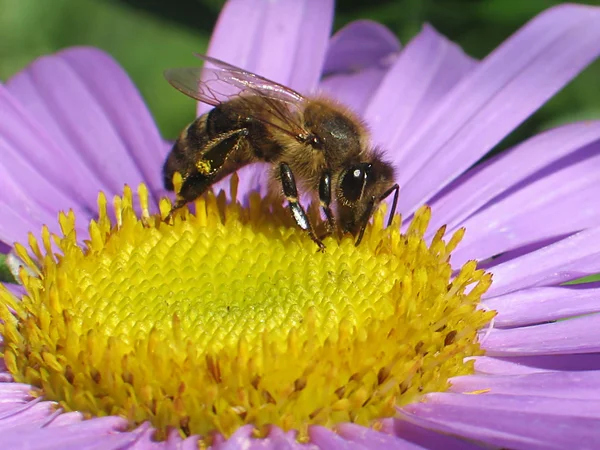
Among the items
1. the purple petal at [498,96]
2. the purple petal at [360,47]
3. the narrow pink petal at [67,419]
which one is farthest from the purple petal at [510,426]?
the purple petal at [360,47]

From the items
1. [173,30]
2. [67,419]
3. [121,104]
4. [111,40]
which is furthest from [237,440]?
[111,40]

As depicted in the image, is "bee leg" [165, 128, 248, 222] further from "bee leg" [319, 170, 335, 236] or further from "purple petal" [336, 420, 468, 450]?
"purple petal" [336, 420, 468, 450]

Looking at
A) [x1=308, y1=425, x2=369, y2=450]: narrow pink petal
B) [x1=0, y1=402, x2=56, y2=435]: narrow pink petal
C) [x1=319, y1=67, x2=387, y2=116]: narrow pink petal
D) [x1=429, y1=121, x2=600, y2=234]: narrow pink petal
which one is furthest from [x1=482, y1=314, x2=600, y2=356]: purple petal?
[x1=319, y1=67, x2=387, y2=116]: narrow pink petal

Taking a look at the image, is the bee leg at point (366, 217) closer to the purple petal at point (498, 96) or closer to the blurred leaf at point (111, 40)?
the purple petal at point (498, 96)

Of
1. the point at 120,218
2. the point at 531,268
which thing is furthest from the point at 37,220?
the point at 531,268

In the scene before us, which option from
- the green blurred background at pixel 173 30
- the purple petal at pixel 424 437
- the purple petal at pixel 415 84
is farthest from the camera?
the green blurred background at pixel 173 30

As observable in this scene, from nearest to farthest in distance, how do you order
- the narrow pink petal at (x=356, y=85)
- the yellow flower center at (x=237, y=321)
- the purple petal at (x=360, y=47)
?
the yellow flower center at (x=237, y=321)
the purple petal at (x=360, y=47)
the narrow pink petal at (x=356, y=85)

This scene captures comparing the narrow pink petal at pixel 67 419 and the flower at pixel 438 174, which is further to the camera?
the narrow pink petal at pixel 67 419

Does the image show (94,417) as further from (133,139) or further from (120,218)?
(133,139)
